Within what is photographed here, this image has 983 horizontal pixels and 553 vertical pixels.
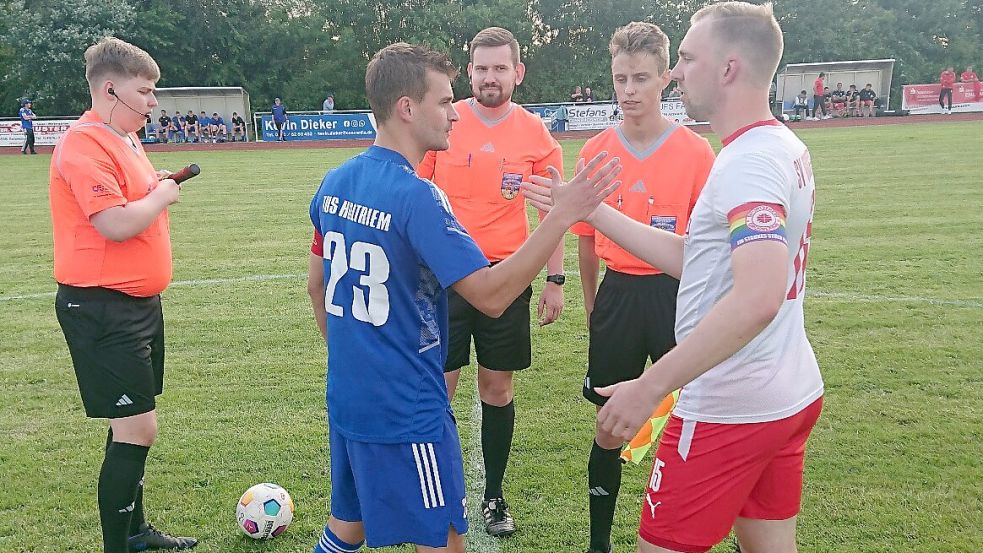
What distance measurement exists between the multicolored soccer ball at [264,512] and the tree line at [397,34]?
128 feet

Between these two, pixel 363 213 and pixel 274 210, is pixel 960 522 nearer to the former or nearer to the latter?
pixel 363 213

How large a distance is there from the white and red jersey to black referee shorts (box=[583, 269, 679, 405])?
119 centimetres

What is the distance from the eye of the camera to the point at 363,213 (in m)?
2.58

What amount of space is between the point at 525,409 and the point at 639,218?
7.18ft

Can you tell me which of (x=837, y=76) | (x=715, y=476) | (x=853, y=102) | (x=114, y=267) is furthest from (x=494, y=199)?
(x=837, y=76)

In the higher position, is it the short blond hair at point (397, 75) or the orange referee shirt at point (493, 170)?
the short blond hair at point (397, 75)

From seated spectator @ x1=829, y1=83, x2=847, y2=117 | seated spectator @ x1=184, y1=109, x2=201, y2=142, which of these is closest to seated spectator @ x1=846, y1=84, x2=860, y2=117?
seated spectator @ x1=829, y1=83, x2=847, y2=117

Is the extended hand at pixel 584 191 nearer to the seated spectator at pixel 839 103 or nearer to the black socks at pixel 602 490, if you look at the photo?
the black socks at pixel 602 490

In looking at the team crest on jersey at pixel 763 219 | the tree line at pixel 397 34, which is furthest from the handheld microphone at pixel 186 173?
the tree line at pixel 397 34

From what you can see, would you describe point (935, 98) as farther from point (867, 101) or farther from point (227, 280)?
point (227, 280)

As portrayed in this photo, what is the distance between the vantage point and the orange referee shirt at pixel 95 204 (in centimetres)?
331

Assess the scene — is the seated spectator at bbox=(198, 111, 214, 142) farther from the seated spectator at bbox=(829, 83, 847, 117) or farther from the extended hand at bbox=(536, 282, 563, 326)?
the extended hand at bbox=(536, 282, 563, 326)

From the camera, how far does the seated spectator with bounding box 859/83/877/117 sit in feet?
115

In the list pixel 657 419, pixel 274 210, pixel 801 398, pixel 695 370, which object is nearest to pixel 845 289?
pixel 657 419
